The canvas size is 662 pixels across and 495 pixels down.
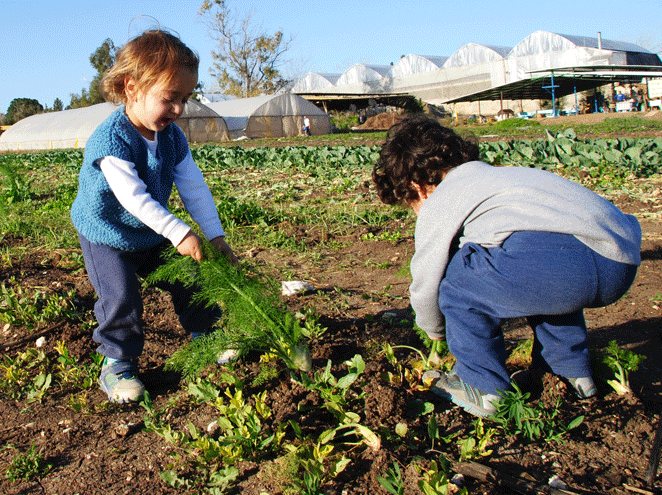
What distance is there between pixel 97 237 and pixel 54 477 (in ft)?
3.58

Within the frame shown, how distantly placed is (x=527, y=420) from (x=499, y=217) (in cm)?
72

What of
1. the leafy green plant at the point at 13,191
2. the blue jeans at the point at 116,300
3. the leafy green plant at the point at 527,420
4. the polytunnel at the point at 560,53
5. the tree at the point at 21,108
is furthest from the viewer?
the tree at the point at 21,108

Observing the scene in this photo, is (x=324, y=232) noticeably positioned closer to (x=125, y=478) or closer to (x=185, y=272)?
(x=185, y=272)

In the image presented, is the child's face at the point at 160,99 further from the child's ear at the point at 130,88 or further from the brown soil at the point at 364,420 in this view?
the brown soil at the point at 364,420

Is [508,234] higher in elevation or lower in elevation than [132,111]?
lower

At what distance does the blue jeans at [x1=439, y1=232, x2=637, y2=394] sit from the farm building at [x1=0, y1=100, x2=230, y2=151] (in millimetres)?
32767

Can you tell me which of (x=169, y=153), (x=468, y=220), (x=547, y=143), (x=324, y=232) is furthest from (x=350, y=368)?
(x=547, y=143)

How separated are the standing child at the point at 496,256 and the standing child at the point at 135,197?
3.15 feet

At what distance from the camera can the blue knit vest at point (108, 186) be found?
115 inches

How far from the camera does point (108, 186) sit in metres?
2.98

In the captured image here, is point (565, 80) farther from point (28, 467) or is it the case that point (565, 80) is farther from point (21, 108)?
point (21, 108)

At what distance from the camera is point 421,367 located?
2.84 metres

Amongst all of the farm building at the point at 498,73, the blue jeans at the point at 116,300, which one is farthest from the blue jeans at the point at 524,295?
the farm building at the point at 498,73

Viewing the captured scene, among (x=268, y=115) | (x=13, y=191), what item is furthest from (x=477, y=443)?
(x=268, y=115)
